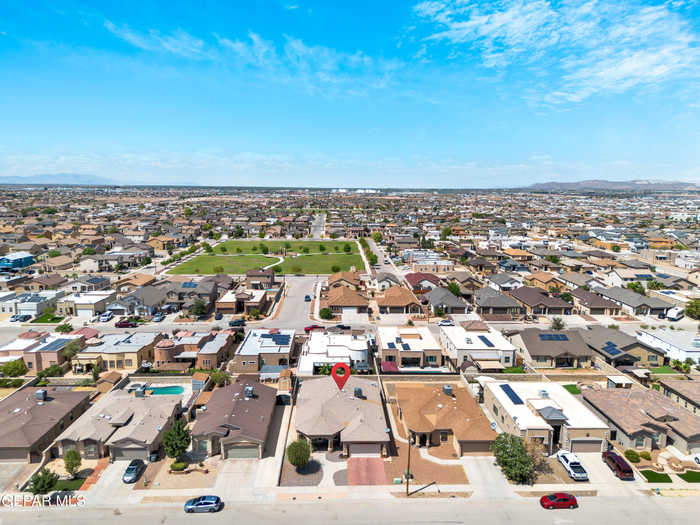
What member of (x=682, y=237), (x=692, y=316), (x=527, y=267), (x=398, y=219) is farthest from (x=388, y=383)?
(x=398, y=219)

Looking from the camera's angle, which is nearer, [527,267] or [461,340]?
[461,340]

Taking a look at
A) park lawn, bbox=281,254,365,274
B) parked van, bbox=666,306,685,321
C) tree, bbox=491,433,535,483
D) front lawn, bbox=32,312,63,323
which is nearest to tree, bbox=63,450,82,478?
tree, bbox=491,433,535,483

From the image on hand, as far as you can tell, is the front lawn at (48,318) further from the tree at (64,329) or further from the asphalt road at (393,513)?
the asphalt road at (393,513)

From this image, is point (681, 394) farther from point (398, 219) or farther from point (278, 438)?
point (398, 219)

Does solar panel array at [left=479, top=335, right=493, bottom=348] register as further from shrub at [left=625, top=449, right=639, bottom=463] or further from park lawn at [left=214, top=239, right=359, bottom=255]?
park lawn at [left=214, top=239, right=359, bottom=255]

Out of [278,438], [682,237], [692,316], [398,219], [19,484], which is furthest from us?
[398,219]
